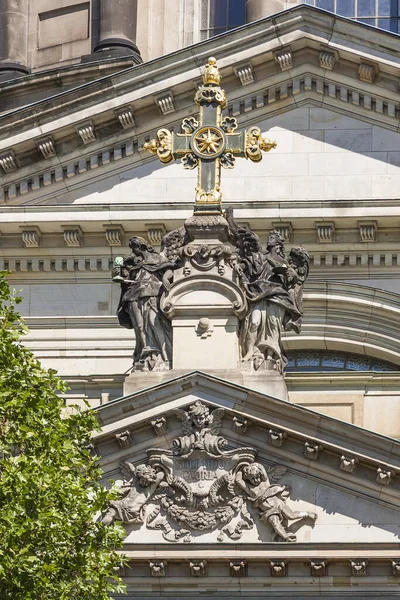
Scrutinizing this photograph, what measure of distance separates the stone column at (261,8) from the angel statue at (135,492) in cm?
2347

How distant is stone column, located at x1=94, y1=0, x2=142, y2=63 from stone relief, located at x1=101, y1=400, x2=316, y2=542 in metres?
22.7

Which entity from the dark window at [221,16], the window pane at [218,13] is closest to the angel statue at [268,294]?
the dark window at [221,16]

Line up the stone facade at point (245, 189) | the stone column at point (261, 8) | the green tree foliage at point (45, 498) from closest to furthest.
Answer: the green tree foliage at point (45, 498), the stone facade at point (245, 189), the stone column at point (261, 8)

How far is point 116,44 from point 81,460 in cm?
2615

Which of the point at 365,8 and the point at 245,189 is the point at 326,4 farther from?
the point at 245,189

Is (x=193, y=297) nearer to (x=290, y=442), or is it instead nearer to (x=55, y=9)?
(x=290, y=442)

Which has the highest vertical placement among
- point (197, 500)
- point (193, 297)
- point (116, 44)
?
point (116, 44)

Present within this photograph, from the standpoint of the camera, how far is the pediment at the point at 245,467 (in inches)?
1759

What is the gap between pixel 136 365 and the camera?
155 feet

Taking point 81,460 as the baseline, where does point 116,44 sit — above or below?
above

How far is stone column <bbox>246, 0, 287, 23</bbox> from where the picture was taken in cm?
6725

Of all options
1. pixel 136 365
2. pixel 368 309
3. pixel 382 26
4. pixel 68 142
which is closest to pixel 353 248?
pixel 368 309

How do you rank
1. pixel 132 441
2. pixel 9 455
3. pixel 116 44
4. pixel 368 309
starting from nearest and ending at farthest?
pixel 9 455 → pixel 132 441 → pixel 368 309 → pixel 116 44

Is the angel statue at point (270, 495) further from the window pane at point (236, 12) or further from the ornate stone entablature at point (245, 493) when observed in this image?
the window pane at point (236, 12)
